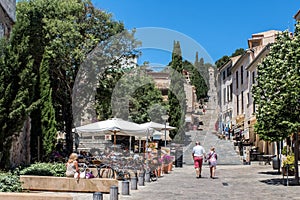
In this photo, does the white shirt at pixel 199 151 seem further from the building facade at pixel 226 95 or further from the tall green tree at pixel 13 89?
the building facade at pixel 226 95

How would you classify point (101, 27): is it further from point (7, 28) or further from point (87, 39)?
point (7, 28)

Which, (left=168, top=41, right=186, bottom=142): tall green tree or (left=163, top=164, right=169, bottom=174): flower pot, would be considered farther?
(left=163, top=164, right=169, bottom=174): flower pot

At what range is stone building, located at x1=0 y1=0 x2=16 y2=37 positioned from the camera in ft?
48.7

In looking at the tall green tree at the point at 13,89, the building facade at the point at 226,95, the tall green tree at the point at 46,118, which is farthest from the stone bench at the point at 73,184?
the building facade at the point at 226,95

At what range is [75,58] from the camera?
23.0 metres

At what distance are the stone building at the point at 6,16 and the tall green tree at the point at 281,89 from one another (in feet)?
28.5

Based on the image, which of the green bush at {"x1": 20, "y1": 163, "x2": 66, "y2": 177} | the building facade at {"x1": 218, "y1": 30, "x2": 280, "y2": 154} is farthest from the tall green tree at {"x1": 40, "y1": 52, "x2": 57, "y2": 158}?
the building facade at {"x1": 218, "y1": 30, "x2": 280, "y2": 154}

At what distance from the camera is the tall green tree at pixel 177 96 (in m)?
17.8

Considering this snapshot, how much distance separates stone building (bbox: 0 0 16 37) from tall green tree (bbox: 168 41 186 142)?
5778 millimetres

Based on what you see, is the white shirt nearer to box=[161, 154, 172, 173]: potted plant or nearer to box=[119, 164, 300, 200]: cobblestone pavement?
box=[119, 164, 300, 200]: cobblestone pavement

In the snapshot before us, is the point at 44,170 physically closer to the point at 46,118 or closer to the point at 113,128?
the point at 113,128

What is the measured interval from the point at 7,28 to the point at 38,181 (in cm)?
594

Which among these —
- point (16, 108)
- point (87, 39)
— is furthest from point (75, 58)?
point (16, 108)

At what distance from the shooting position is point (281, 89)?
13711 mm
